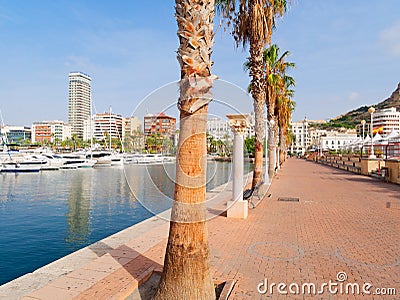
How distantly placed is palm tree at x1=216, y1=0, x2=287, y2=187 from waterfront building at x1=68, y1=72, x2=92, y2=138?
551 ft

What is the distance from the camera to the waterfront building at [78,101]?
170 m

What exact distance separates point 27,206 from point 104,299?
15744mm

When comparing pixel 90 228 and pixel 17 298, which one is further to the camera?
pixel 90 228

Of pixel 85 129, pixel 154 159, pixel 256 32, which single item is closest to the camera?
pixel 256 32

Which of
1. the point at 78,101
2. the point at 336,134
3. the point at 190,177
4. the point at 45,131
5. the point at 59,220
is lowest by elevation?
the point at 59,220

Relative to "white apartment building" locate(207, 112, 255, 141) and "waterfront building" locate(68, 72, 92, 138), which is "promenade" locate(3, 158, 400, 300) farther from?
"waterfront building" locate(68, 72, 92, 138)

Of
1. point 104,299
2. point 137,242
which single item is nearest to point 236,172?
point 137,242

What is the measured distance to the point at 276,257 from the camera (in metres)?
5.87

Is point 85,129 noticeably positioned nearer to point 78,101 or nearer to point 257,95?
point 78,101

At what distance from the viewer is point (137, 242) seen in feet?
22.2

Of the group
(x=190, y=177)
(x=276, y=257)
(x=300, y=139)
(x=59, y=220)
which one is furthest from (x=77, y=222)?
(x=300, y=139)

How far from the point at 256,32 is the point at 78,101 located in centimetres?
17966

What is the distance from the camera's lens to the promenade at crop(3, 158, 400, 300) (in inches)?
174

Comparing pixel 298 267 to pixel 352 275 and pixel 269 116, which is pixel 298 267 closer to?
pixel 352 275
